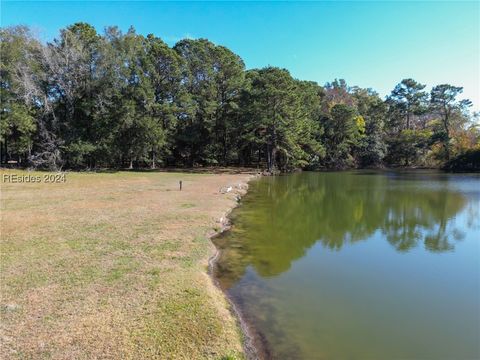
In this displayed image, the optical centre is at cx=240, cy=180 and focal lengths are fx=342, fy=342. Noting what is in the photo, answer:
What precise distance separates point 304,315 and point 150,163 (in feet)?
141

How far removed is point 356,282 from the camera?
29.1ft

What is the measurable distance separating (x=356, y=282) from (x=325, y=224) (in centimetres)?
752

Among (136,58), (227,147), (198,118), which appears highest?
(136,58)

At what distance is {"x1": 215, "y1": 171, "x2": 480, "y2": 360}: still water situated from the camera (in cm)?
606

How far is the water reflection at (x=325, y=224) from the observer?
10.8m

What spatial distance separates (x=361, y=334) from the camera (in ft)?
20.7

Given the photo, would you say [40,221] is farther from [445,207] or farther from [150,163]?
[150,163]

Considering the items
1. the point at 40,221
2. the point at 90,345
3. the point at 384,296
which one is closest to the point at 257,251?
the point at 384,296

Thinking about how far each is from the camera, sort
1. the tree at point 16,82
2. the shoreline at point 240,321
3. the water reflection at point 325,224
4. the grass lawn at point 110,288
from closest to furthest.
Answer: the grass lawn at point 110,288
the shoreline at point 240,321
the water reflection at point 325,224
the tree at point 16,82

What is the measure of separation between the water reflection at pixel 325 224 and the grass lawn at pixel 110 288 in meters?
1.26

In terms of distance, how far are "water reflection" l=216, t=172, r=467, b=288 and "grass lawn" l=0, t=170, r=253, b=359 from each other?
1.26 meters

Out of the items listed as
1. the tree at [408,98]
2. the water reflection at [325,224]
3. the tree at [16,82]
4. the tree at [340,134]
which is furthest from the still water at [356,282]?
the tree at [408,98]

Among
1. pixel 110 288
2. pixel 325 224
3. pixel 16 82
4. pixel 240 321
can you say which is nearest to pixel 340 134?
pixel 325 224

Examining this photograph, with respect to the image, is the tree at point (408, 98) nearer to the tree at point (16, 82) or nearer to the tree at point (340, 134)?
the tree at point (340, 134)
